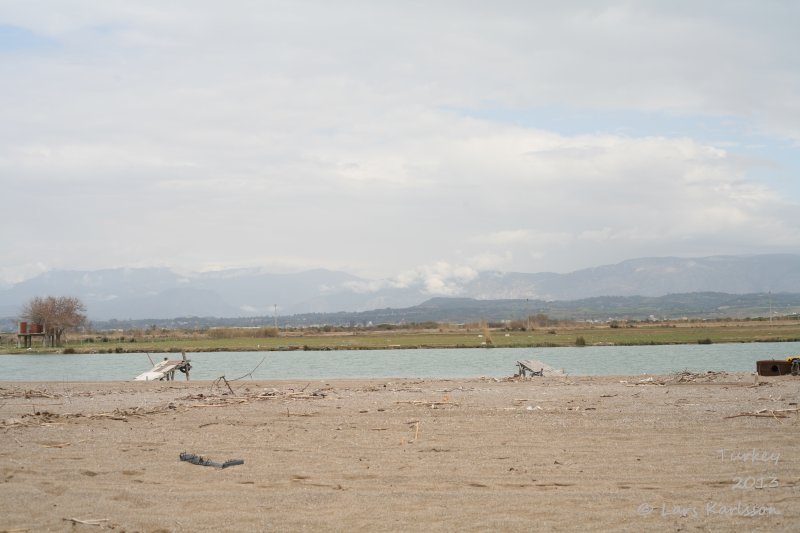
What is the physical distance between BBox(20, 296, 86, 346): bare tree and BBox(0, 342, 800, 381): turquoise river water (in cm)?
1926

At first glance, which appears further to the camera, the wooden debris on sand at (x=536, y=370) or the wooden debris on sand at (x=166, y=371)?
the wooden debris on sand at (x=166, y=371)

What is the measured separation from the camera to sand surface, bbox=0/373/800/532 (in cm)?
922

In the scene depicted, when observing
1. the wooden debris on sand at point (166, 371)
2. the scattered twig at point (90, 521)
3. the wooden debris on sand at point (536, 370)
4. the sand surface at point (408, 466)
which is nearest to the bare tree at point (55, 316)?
the wooden debris on sand at point (166, 371)

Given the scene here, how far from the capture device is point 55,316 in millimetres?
87188

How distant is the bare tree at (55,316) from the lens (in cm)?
8669

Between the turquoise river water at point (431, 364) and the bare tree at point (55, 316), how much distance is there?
19.3 meters

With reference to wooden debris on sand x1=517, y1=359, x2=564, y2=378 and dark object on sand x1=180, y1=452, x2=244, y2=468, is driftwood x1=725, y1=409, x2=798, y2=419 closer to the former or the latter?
dark object on sand x1=180, y1=452, x2=244, y2=468

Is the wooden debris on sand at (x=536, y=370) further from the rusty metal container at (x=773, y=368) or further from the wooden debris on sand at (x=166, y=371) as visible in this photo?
the wooden debris on sand at (x=166, y=371)

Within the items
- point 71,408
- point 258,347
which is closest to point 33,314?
point 258,347

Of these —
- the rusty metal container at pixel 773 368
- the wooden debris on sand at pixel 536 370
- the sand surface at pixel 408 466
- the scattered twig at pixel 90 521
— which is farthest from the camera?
the wooden debris on sand at pixel 536 370

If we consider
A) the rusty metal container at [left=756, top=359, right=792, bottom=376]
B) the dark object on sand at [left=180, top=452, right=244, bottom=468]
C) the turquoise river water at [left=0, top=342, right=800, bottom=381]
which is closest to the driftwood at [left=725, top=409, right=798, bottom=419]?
the dark object on sand at [left=180, top=452, right=244, bottom=468]

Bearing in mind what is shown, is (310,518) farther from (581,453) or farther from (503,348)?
(503,348)

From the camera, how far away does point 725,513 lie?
9.30 metres

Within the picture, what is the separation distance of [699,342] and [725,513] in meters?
64.7
